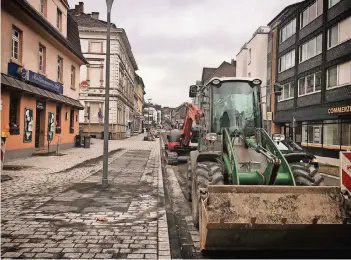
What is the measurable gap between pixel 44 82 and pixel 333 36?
2035 centimetres

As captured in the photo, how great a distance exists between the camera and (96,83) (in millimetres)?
41250

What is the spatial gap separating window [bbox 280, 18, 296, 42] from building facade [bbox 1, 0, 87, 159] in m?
20.1

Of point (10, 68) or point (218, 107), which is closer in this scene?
point (218, 107)

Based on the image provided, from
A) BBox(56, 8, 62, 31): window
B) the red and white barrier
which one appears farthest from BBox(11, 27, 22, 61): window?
the red and white barrier

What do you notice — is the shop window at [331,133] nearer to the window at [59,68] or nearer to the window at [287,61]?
the window at [287,61]

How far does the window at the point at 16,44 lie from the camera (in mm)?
15320

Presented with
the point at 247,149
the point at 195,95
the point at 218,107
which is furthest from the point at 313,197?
the point at 195,95

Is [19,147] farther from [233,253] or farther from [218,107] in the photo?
[233,253]

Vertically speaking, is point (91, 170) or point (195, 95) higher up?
point (195, 95)

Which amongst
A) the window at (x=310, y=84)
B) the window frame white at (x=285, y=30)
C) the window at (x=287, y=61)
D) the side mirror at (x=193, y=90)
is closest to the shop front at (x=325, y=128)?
the window at (x=310, y=84)

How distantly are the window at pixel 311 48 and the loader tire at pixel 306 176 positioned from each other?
2351cm

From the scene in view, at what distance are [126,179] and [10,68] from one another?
8057 mm

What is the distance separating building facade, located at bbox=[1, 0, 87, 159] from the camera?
47.5 ft

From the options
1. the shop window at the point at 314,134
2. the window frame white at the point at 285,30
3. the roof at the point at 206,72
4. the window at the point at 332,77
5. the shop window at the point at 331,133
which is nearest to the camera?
the shop window at the point at 331,133
